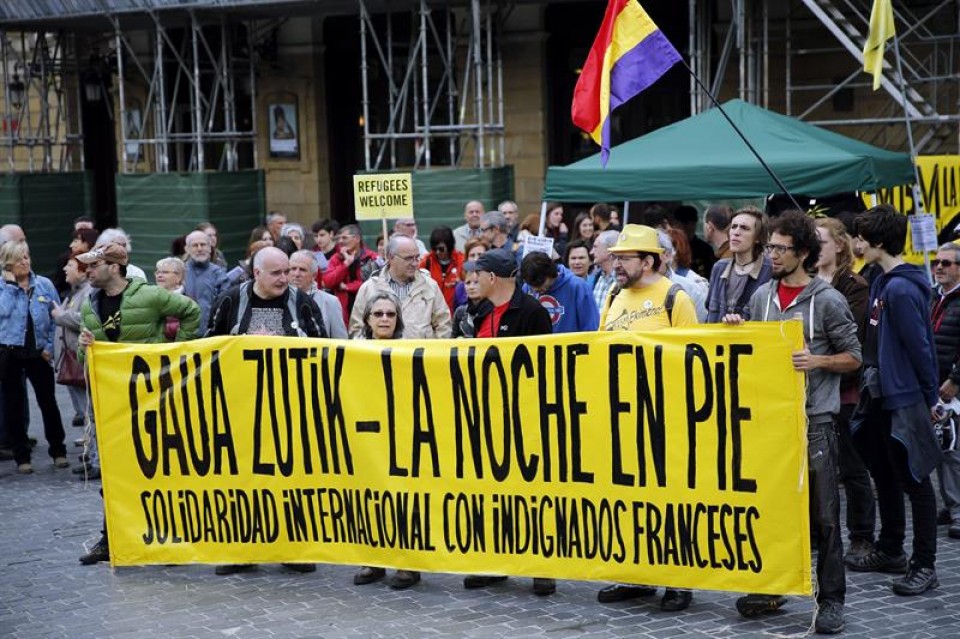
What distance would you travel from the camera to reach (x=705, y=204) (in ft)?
45.0

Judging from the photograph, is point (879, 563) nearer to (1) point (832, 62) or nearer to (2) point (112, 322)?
(2) point (112, 322)

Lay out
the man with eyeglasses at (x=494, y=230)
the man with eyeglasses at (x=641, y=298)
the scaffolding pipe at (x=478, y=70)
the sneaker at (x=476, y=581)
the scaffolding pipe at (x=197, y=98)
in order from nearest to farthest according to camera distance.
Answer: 1. the man with eyeglasses at (x=641, y=298)
2. the sneaker at (x=476, y=581)
3. the man with eyeglasses at (x=494, y=230)
4. the scaffolding pipe at (x=478, y=70)
5. the scaffolding pipe at (x=197, y=98)

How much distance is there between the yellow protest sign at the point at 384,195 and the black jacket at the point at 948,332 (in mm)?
5183

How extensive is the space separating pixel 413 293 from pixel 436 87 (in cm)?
1180

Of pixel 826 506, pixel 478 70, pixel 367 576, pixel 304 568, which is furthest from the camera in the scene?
pixel 478 70

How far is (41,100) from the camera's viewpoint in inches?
924

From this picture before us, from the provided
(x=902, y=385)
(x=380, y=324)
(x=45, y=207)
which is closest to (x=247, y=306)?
(x=380, y=324)

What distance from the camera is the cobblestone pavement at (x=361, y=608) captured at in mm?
6754

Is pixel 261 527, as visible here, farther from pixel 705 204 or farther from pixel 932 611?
pixel 705 204

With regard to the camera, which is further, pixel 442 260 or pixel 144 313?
pixel 442 260

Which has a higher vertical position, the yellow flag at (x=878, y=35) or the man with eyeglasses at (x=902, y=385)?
the yellow flag at (x=878, y=35)

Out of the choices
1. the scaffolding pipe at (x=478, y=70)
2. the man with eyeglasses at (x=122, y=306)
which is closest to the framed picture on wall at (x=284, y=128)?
the scaffolding pipe at (x=478, y=70)

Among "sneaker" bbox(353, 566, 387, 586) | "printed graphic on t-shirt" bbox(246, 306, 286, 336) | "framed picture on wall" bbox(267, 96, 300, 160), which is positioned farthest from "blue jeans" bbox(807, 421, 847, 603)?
"framed picture on wall" bbox(267, 96, 300, 160)

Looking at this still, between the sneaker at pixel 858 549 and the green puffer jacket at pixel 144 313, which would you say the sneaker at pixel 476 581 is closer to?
the sneaker at pixel 858 549
